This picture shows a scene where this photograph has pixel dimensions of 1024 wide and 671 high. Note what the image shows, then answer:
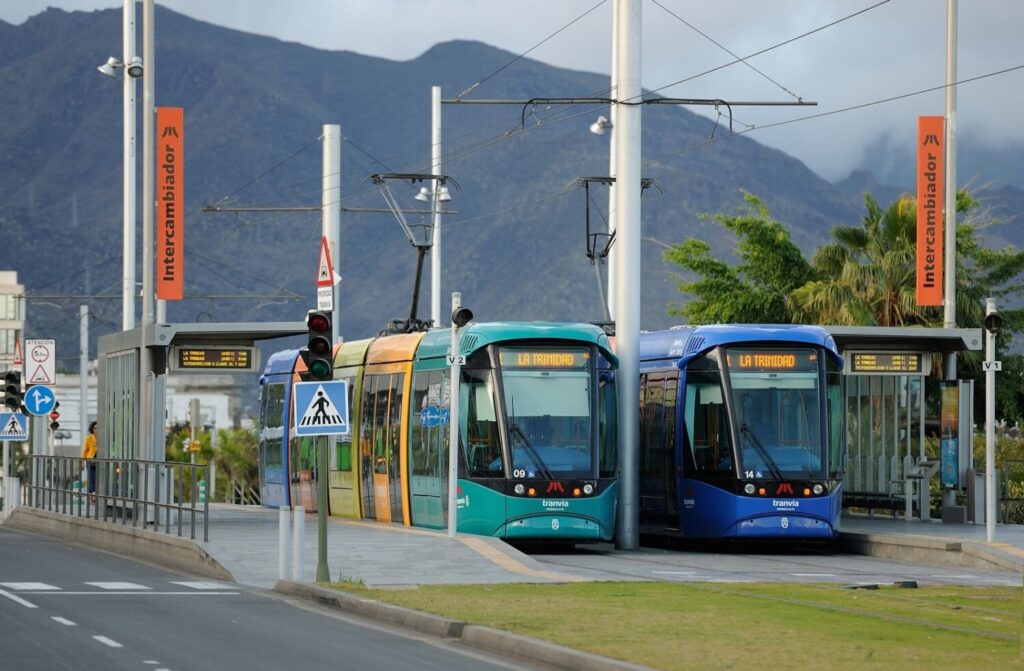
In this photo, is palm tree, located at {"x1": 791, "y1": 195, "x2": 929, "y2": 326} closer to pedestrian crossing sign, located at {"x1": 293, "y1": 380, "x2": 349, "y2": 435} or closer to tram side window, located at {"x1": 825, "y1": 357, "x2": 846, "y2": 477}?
tram side window, located at {"x1": 825, "y1": 357, "x2": 846, "y2": 477}

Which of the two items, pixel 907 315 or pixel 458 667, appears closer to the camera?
pixel 458 667

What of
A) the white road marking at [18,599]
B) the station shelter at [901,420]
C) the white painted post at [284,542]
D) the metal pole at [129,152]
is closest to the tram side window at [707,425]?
the station shelter at [901,420]

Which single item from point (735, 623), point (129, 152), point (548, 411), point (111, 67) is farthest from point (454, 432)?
point (111, 67)

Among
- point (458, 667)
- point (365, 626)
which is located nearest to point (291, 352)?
point (365, 626)

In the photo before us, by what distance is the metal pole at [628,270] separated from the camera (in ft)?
96.0

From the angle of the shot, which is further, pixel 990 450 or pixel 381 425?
pixel 381 425

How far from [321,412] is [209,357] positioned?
1190cm

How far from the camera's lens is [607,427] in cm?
2828

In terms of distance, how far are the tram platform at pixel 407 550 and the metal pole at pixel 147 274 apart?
1.59 m

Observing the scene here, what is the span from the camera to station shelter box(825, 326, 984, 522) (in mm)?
32969

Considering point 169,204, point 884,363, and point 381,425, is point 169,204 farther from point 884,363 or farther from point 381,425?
point 884,363

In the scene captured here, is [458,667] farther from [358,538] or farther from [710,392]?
[710,392]

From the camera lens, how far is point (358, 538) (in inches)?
1058

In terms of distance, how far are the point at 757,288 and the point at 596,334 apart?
73.9 feet
